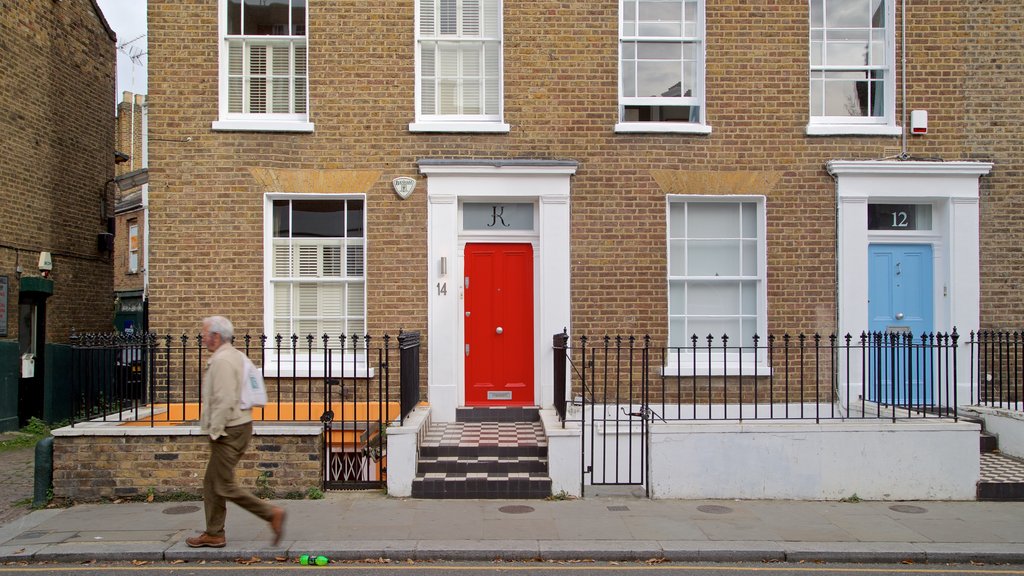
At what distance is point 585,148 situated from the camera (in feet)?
36.1

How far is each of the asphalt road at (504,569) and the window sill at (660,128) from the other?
19.5ft

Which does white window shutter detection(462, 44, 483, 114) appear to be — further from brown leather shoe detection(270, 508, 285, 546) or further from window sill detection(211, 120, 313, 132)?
brown leather shoe detection(270, 508, 285, 546)

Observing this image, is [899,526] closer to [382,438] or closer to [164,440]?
[382,438]

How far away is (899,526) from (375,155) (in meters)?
7.31

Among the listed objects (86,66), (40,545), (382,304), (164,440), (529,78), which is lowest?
(40,545)

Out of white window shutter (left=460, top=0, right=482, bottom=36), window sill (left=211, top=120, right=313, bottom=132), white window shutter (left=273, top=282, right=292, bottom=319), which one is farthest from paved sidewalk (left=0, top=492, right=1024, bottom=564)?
white window shutter (left=460, top=0, right=482, bottom=36)

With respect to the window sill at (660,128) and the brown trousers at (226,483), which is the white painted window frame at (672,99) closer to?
the window sill at (660,128)

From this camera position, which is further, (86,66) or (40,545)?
(86,66)

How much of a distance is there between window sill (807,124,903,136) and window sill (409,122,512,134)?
401 cm

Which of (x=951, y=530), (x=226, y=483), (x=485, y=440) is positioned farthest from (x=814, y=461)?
(x=226, y=483)

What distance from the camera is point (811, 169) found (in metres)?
11.1

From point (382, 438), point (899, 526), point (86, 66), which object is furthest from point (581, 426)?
point (86, 66)

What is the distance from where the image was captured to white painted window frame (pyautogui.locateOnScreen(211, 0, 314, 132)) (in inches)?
428

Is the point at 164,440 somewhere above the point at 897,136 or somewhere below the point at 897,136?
below
